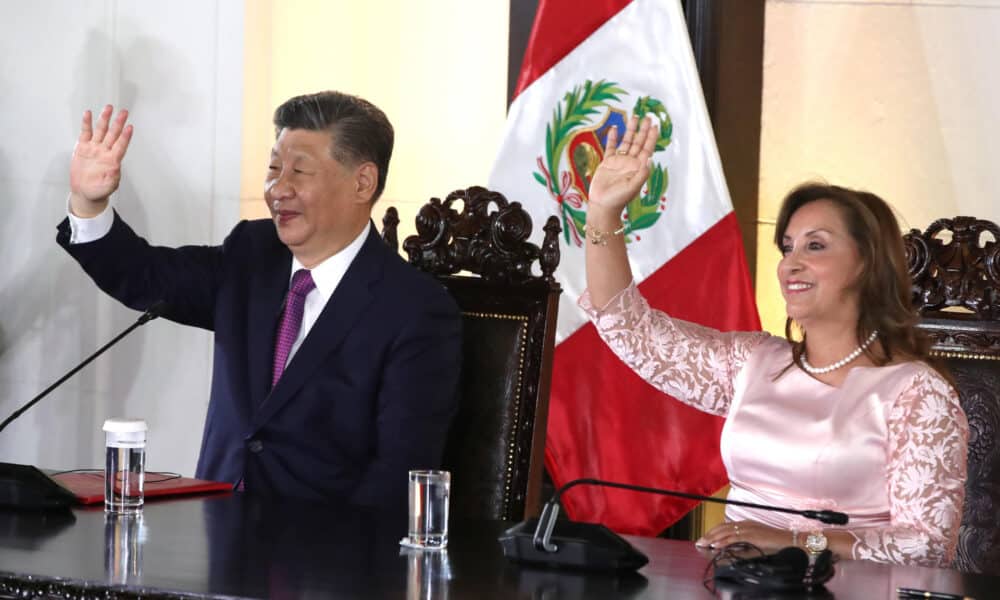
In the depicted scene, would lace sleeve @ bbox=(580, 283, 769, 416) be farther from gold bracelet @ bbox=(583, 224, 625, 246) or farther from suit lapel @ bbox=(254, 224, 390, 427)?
suit lapel @ bbox=(254, 224, 390, 427)

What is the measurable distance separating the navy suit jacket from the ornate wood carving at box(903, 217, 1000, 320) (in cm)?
91

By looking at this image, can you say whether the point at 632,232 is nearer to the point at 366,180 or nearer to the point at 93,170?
the point at 366,180

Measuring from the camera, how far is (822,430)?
2443 millimetres

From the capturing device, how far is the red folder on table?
220 centimetres

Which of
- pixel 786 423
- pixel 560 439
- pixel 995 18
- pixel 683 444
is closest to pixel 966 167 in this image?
pixel 995 18

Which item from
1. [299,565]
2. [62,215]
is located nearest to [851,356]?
[299,565]

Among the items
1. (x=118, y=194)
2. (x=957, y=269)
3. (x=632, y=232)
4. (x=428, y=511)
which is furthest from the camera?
(x=118, y=194)

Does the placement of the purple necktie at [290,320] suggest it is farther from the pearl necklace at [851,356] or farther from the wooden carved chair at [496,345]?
the pearl necklace at [851,356]

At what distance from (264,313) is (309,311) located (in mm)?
92

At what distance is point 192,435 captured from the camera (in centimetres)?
415

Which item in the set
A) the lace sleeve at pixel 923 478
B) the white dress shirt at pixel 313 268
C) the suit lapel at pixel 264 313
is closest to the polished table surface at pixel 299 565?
the lace sleeve at pixel 923 478

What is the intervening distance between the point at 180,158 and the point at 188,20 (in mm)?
422

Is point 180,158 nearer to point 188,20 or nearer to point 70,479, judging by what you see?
point 188,20

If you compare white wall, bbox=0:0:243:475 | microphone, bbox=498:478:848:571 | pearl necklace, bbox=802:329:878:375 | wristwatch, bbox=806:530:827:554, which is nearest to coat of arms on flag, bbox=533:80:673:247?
white wall, bbox=0:0:243:475
